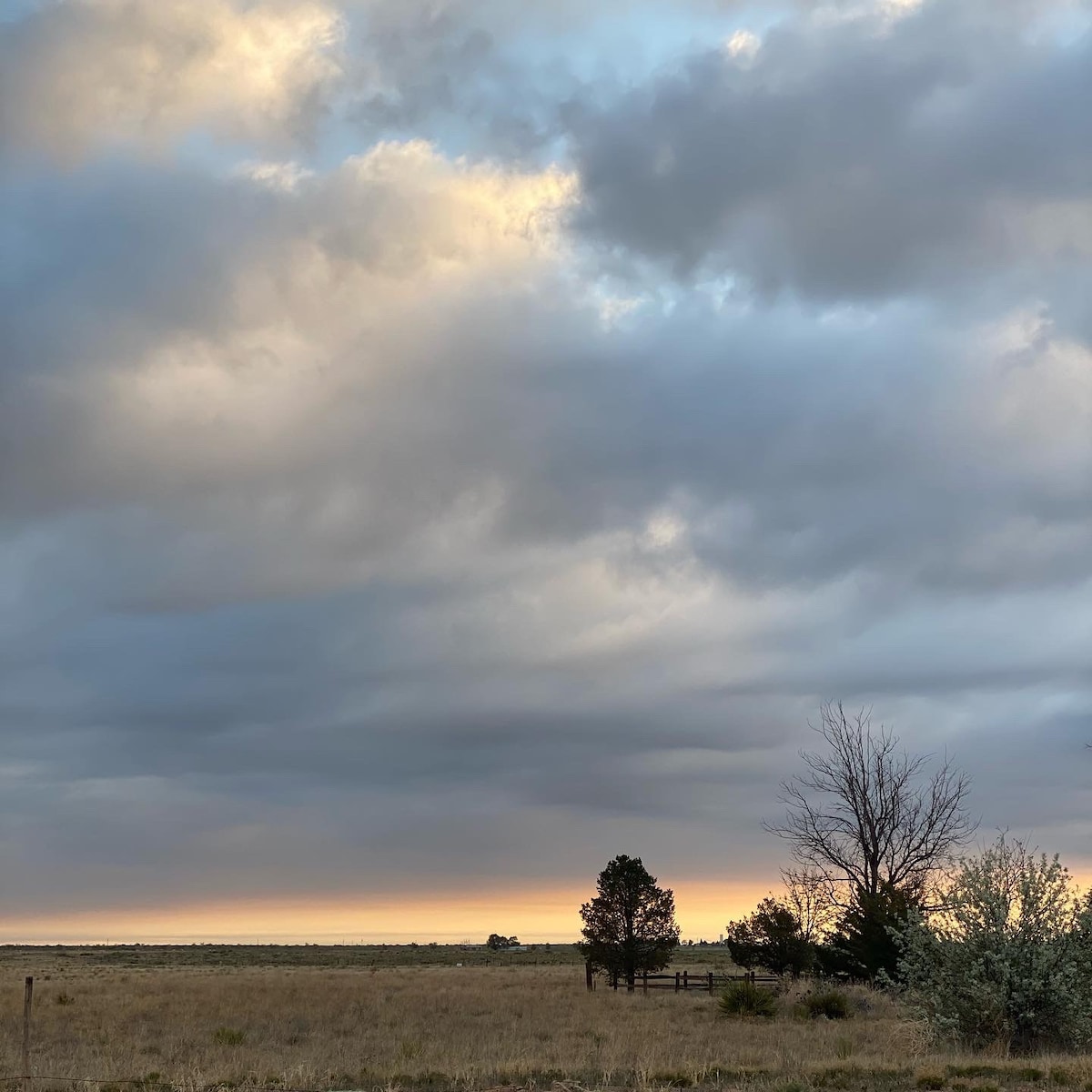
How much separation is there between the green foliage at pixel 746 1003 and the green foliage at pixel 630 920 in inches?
555

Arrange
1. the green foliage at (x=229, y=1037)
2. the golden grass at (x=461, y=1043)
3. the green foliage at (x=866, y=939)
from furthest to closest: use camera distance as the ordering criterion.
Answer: the green foliage at (x=866, y=939) → the green foliage at (x=229, y=1037) → the golden grass at (x=461, y=1043)

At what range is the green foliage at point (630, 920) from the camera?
1994 inches

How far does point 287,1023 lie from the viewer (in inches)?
1310

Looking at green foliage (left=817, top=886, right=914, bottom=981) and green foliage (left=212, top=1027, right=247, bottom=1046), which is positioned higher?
green foliage (left=817, top=886, right=914, bottom=981)

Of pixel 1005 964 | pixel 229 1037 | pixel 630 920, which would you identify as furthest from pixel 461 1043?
pixel 630 920

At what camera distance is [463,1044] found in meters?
26.6

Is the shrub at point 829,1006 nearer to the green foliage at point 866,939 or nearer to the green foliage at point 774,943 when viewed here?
the green foliage at point 866,939

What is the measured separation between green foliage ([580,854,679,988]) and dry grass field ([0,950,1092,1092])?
5.93 feet

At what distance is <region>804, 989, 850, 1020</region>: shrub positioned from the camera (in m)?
35.4

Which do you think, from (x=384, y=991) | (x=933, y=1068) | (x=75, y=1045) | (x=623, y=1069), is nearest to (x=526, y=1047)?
(x=623, y=1069)

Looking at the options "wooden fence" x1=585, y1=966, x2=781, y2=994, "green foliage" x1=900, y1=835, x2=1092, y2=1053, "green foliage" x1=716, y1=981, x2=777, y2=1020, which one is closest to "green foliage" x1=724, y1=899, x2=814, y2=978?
"wooden fence" x1=585, y1=966, x2=781, y2=994

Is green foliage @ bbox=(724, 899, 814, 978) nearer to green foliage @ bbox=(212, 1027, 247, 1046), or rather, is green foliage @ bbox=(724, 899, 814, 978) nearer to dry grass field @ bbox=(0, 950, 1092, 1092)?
dry grass field @ bbox=(0, 950, 1092, 1092)

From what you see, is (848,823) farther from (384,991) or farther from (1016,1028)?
(1016,1028)

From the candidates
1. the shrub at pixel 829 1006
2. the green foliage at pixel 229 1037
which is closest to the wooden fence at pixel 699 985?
the shrub at pixel 829 1006
